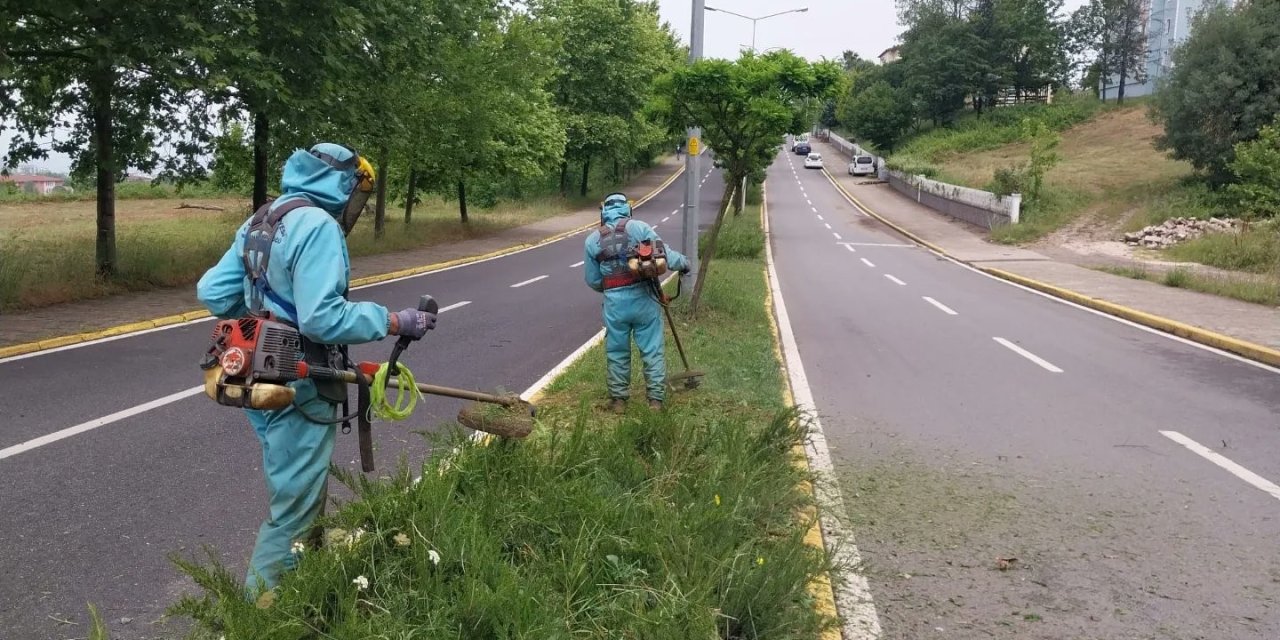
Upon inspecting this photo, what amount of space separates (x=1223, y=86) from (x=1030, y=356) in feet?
80.9

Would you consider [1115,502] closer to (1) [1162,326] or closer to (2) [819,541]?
(2) [819,541]

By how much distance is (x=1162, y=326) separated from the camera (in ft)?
42.1

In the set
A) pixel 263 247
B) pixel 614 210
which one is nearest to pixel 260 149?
pixel 614 210

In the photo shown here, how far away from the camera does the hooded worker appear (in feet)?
10.0

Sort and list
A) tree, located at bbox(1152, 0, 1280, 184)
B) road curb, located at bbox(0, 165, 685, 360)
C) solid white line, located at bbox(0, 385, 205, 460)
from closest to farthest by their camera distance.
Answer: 1. solid white line, located at bbox(0, 385, 205, 460)
2. road curb, located at bbox(0, 165, 685, 360)
3. tree, located at bbox(1152, 0, 1280, 184)

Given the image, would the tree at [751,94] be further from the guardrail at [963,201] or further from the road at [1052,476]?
the guardrail at [963,201]

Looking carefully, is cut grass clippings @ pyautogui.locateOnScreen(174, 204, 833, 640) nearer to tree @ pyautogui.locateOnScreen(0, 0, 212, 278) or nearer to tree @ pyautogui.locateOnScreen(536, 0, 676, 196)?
tree @ pyautogui.locateOnScreen(0, 0, 212, 278)

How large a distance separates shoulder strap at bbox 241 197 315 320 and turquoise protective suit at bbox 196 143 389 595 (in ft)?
0.07

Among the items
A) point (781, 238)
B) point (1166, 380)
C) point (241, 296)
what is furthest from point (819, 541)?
point (781, 238)

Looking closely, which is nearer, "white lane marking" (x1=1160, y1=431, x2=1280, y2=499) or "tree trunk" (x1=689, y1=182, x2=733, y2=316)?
"white lane marking" (x1=1160, y1=431, x2=1280, y2=499)

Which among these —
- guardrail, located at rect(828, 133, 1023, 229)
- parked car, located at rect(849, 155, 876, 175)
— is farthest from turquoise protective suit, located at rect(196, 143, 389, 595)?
parked car, located at rect(849, 155, 876, 175)

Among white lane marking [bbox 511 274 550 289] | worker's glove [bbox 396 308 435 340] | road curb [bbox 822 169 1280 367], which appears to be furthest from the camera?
white lane marking [bbox 511 274 550 289]

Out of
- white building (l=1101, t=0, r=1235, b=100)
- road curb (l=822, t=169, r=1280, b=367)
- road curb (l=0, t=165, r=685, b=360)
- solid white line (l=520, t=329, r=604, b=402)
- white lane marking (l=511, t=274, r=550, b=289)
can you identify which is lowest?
road curb (l=0, t=165, r=685, b=360)

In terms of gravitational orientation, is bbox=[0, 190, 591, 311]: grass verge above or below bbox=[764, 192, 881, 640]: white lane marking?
above
